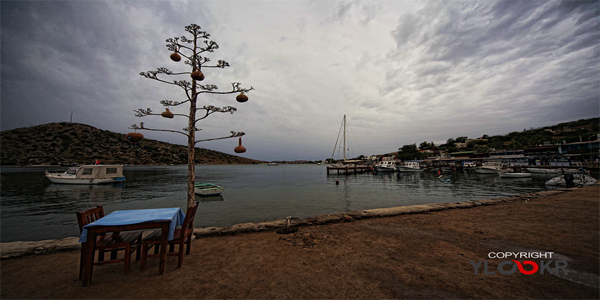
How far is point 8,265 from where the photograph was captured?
402 cm

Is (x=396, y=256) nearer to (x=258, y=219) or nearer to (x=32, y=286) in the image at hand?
(x=32, y=286)

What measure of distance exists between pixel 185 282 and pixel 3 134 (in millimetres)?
127780

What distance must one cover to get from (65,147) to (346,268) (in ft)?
360

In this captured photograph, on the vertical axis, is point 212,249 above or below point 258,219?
above

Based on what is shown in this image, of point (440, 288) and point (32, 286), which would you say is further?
point (32, 286)

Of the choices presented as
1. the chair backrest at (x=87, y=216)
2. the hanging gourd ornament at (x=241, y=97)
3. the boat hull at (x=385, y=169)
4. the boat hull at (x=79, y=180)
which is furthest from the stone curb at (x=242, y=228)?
the boat hull at (x=385, y=169)

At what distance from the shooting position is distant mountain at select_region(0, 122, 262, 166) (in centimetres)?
6744

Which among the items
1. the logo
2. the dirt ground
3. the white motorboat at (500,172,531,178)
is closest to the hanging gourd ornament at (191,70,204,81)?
the dirt ground

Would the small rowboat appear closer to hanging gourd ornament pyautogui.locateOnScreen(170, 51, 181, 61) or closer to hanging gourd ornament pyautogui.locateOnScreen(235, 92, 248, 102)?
hanging gourd ornament pyautogui.locateOnScreen(170, 51, 181, 61)

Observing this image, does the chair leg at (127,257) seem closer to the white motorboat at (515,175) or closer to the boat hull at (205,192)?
the boat hull at (205,192)

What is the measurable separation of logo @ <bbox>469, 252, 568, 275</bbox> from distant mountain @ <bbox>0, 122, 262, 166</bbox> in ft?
296

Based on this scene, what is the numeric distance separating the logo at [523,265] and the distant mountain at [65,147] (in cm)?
9010

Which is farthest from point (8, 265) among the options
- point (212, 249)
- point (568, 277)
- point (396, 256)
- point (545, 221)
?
point (545, 221)

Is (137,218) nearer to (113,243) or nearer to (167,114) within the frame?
(113,243)
